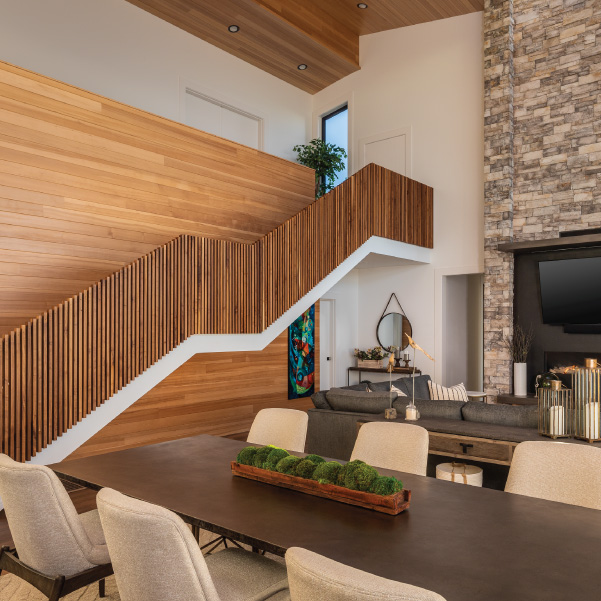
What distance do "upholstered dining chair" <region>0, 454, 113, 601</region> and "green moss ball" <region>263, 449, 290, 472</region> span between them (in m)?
0.75

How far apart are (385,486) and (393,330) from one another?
24.8 ft

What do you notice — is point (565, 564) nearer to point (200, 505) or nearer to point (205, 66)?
point (200, 505)

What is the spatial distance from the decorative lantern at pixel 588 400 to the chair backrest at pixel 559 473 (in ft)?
3.49

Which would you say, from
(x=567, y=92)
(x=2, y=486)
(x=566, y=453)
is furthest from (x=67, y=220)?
(x=567, y=92)

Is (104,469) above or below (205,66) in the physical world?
below

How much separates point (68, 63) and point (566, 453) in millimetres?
6990

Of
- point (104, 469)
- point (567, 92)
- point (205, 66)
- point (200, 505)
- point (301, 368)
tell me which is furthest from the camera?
point (301, 368)

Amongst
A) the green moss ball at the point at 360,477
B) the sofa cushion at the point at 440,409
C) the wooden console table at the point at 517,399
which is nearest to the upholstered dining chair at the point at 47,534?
the green moss ball at the point at 360,477

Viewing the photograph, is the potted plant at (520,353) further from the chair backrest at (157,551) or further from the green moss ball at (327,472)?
the chair backrest at (157,551)

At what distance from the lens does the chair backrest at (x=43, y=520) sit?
222 centimetres

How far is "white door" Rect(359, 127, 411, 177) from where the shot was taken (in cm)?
933

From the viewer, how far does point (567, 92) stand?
7.65 metres

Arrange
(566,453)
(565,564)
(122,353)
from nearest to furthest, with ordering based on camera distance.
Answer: (565,564), (566,453), (122,353)

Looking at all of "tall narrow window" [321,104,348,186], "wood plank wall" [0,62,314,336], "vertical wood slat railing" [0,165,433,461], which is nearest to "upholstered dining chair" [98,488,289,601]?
"vertical wood slat railing" [0,165,433,461]
